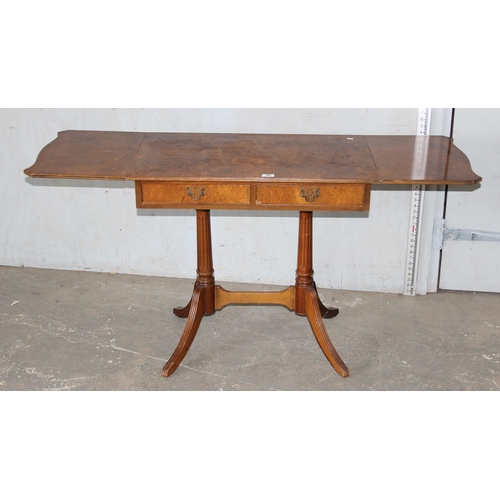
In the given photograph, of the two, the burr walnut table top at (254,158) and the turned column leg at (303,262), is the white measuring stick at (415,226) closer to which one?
the burr walnut table top at (254,158)

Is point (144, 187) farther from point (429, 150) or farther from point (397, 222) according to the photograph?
point (397, 222)

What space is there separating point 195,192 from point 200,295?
80 centimetres

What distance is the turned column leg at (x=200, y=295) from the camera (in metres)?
3.35

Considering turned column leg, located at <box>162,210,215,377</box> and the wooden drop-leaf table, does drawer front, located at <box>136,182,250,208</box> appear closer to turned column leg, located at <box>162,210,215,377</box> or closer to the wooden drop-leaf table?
the wooden drop-leaf table

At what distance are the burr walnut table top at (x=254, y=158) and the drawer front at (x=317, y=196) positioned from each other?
0.05m

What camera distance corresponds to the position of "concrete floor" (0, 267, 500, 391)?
10.7ft

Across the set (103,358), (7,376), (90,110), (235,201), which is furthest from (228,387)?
(90,110)

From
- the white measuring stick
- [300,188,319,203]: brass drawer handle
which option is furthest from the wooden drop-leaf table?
the white measuring stick

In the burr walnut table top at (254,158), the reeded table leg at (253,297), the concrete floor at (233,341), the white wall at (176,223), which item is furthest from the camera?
the white wall at (176,223)

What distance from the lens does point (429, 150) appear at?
3.16 m

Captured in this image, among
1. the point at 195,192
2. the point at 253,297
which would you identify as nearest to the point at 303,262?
the point at 253,297

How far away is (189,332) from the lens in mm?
3420

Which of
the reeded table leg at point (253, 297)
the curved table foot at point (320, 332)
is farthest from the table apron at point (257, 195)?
the curved table foot at point (320, 332)

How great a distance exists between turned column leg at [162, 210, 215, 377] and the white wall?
0.67 m
